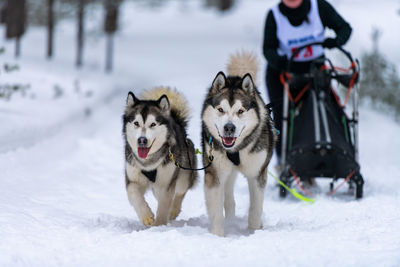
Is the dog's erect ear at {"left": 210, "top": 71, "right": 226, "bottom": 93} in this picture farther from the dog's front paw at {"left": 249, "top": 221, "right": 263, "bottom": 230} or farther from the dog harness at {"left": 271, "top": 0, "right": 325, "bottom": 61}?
the dog harness at {"left": 271, "top": 0, "right": 325, "bottom": 61}

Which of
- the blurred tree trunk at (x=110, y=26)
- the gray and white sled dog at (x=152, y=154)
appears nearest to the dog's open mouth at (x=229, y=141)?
the gray and white sled dog at (x=152, y=154)

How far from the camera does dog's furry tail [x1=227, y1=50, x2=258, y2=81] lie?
4.61 m

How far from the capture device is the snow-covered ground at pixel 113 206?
3125mm

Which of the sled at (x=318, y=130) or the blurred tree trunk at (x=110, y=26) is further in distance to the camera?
the blurred tree trunk at (x=110, y=26)

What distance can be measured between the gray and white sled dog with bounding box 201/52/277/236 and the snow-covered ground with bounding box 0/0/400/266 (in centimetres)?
30

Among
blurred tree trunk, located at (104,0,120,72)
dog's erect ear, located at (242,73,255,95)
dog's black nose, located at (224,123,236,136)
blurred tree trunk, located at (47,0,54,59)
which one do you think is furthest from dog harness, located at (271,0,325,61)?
blurred tree trunk, located at (104,0,120,72)

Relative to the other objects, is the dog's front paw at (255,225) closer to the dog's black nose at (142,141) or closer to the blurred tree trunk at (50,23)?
the dog's black nose at (142,141)

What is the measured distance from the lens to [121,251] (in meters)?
3.21

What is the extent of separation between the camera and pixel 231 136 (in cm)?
369

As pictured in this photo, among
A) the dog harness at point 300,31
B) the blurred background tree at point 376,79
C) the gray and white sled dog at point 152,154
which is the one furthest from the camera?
the blurred background tree at point 376,79

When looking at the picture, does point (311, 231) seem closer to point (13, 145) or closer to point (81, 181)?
point (81, 181)

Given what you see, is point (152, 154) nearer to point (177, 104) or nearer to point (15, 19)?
point (177, 104)

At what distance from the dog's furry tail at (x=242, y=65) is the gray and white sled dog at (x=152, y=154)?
2.08 feet

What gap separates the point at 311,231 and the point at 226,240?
2.20 feet
